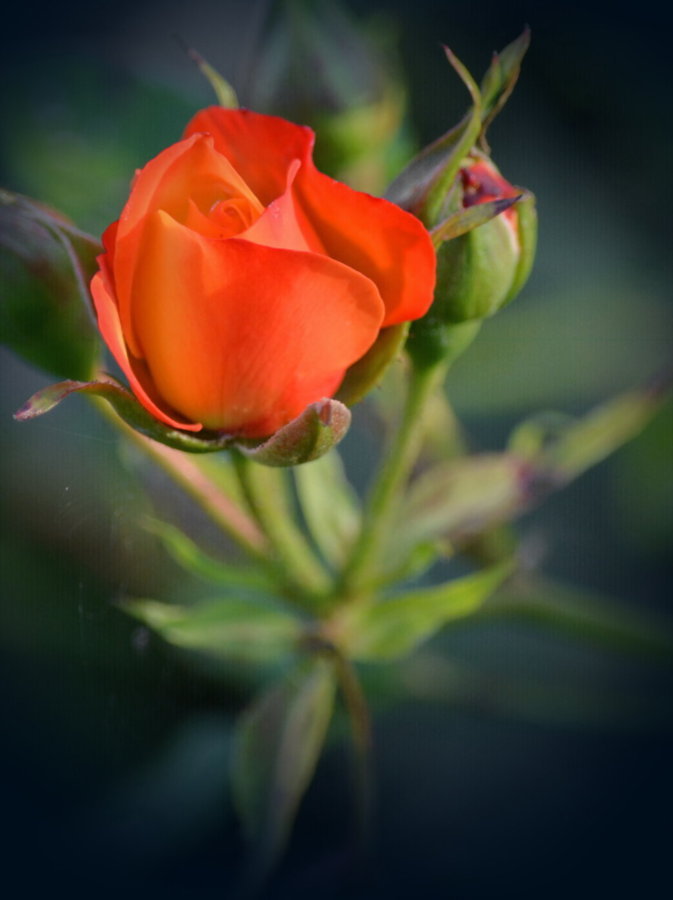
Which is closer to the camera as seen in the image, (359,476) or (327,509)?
(327,509)

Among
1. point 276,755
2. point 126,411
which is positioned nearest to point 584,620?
point 276,755

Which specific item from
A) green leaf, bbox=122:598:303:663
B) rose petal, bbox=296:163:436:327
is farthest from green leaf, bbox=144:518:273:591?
rose petal, bbox=296:163:436:327

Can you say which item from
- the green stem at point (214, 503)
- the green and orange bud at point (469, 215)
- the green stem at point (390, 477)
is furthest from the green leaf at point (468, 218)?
the green stem at point (214, 503)


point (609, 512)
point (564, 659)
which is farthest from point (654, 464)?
point (564, 659)

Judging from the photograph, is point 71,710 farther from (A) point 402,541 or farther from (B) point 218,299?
(B) point 218,299

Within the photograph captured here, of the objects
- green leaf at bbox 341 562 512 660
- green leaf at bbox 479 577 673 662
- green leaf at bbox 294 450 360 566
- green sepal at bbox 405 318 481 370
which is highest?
green sepal at bbox 405 318 481 370

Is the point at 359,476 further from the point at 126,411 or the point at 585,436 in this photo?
the point at 126,411

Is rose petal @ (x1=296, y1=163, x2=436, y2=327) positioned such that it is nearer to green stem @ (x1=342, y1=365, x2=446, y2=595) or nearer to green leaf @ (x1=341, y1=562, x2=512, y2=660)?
green stem @ (x1=342, y1=365, x2=446, y2=595)
